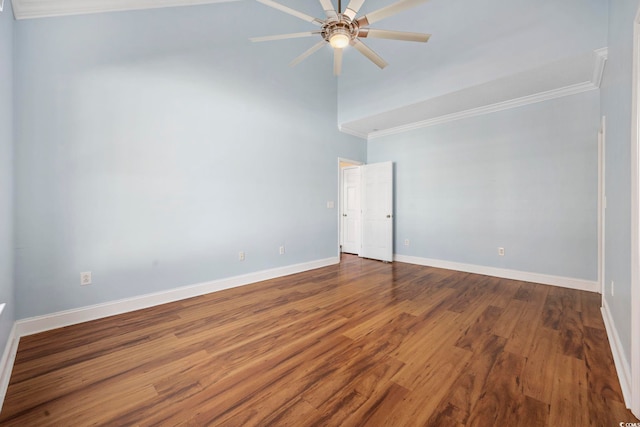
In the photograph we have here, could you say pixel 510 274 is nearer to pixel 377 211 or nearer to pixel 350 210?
pixel 377 211

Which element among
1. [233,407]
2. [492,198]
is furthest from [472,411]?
[492,198]

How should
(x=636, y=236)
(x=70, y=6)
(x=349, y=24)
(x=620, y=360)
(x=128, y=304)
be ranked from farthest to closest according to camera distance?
(x=128, y=304) → (x=70, y=6) → (x=349, y=24) → (x=620, y=360) → (x=636, y=236)

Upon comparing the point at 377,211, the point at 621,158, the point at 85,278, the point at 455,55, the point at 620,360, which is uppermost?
the point at 455,55

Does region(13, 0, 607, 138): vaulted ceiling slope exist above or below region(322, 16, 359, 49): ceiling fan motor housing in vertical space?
above

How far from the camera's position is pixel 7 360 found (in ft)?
5.92

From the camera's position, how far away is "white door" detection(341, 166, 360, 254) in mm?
6266

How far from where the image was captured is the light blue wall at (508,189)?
3459mm

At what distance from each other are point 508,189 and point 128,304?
5410 millimetres

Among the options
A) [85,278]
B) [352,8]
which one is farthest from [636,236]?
[85,278]

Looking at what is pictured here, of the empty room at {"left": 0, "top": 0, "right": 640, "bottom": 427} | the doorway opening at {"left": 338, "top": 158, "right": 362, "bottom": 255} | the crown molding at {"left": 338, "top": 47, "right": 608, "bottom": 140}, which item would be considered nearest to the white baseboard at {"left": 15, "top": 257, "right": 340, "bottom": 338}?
the empty room at {"left": 0, "top": 0, "right": 640, "bottom": 427}

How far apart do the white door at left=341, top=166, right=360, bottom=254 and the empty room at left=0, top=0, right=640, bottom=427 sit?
4.15 ft

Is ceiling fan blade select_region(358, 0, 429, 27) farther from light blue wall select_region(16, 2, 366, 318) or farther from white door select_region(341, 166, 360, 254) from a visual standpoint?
white door select_region(341, 166, 360, 254)

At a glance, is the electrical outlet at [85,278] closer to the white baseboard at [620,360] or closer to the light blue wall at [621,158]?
the white baseboard at [620,360]

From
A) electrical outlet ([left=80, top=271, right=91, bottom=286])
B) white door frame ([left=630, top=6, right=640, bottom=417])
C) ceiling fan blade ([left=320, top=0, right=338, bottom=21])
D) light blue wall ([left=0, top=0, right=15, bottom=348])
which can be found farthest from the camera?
electrical outlet ([left=80, top=271, right=91, bottom=286])
